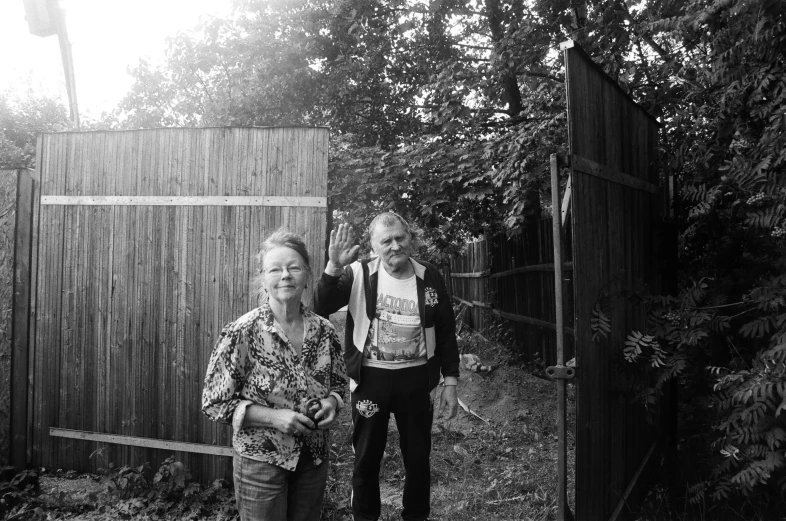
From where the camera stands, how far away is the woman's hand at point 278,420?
2160 millimetres

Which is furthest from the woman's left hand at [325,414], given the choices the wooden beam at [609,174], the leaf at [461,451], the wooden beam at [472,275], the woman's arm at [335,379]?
the wooden beam at [472,275]

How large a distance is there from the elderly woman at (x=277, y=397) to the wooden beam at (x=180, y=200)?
1670 millimetres

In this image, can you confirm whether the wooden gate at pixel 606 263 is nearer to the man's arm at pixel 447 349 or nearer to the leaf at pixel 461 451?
the man's arm at pixel 447 349

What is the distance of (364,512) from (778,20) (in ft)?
12.0

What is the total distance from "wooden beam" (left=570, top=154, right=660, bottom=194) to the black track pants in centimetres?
145

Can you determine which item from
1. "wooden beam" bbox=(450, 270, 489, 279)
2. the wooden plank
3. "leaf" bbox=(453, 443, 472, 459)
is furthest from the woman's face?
"wooden beam" bbox=(450, 270, 489, 279)

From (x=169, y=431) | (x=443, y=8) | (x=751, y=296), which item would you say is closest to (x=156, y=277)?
(x=169, y=431)

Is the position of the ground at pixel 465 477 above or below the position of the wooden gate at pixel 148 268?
below

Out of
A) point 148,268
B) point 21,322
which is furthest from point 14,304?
point 148,268

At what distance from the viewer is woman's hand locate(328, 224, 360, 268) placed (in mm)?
3231

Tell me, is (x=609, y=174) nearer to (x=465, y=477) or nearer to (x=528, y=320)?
(x=465, y=477)

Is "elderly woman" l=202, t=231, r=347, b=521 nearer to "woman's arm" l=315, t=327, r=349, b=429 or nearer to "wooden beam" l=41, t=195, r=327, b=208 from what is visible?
"woman's arm" l=315, t=327, r=349, b=429

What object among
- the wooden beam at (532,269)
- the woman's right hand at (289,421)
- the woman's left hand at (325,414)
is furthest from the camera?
the wooden beam at (532,269)

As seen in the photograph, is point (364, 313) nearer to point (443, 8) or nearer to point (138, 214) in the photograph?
point (138, 214)
